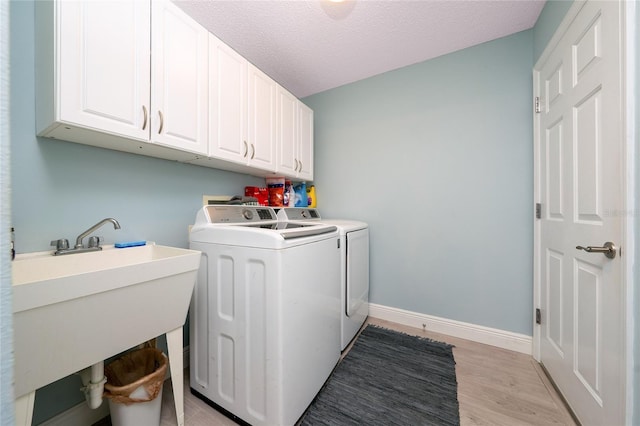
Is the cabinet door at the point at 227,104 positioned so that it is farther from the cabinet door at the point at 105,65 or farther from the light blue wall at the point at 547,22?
the light blue wall at the point at 547,22

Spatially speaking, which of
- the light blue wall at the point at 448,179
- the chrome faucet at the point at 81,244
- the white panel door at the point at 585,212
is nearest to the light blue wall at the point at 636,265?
the white panel door at the point at 585,212

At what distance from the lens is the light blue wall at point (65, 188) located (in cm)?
104

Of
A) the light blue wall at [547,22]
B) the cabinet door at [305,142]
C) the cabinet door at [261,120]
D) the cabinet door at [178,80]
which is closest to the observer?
the cabinet door at [178,80]

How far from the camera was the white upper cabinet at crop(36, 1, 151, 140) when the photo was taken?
0.93 metres

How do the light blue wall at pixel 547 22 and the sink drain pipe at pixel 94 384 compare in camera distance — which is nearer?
the sink drain pipe at pixel 94 384

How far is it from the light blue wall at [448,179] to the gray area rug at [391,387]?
1.55 ft

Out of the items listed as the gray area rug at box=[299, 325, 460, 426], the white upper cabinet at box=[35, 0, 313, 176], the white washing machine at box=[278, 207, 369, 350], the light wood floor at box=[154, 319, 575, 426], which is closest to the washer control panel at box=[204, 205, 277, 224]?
the white washing machine at box=[278, 207, 369, 350]

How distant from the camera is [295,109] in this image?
2.28m

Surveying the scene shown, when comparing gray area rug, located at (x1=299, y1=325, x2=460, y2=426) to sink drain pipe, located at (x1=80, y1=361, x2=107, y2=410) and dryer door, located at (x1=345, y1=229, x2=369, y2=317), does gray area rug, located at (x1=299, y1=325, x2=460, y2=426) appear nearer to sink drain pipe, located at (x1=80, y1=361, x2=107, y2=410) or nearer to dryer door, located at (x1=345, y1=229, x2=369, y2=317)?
dryer door, located at (x1=345, y1=229, x2=369, y2=317)

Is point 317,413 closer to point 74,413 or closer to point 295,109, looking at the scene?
point 74,413

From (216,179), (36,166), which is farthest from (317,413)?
(36,166)

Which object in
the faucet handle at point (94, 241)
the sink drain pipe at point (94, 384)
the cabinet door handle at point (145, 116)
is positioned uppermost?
the cabinet door handle at point (145, 116)

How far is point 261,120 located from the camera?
187 cm

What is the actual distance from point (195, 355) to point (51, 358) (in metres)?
0.76
